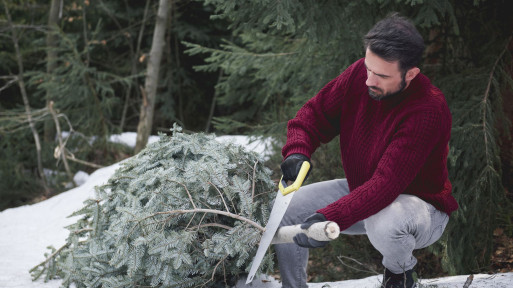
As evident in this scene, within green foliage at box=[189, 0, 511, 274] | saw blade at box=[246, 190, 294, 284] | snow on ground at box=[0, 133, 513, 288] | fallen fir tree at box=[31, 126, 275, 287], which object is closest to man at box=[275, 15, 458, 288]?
saw blade at box=[246, 190, 294, 284]

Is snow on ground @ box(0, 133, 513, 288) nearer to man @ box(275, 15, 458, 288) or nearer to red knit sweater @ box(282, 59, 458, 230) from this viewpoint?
man @ box(275, 15, 458, 288)

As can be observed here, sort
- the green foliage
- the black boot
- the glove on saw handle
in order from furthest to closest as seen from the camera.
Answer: the green foliage
the black boot
the glove on saw handle

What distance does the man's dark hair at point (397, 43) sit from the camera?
2.08 m

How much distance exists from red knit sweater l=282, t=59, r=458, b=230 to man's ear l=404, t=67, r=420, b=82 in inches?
2.3

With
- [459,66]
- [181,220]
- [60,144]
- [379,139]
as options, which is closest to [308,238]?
[379,139]

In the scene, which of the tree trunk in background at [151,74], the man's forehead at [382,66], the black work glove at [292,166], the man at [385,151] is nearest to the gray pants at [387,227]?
the man at [385,151]

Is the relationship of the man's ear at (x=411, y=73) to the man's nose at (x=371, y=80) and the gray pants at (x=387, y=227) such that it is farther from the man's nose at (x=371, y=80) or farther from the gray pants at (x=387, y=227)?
the gray pants at (x=387, y=227)

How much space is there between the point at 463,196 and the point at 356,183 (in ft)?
4.25

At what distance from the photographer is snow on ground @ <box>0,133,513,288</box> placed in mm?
2820

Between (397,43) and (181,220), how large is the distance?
1453 mm

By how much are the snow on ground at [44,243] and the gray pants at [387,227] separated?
38cm

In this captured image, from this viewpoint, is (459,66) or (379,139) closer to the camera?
(379,139)

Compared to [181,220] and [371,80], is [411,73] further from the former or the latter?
[181,220]

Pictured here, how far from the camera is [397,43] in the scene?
208 cm
